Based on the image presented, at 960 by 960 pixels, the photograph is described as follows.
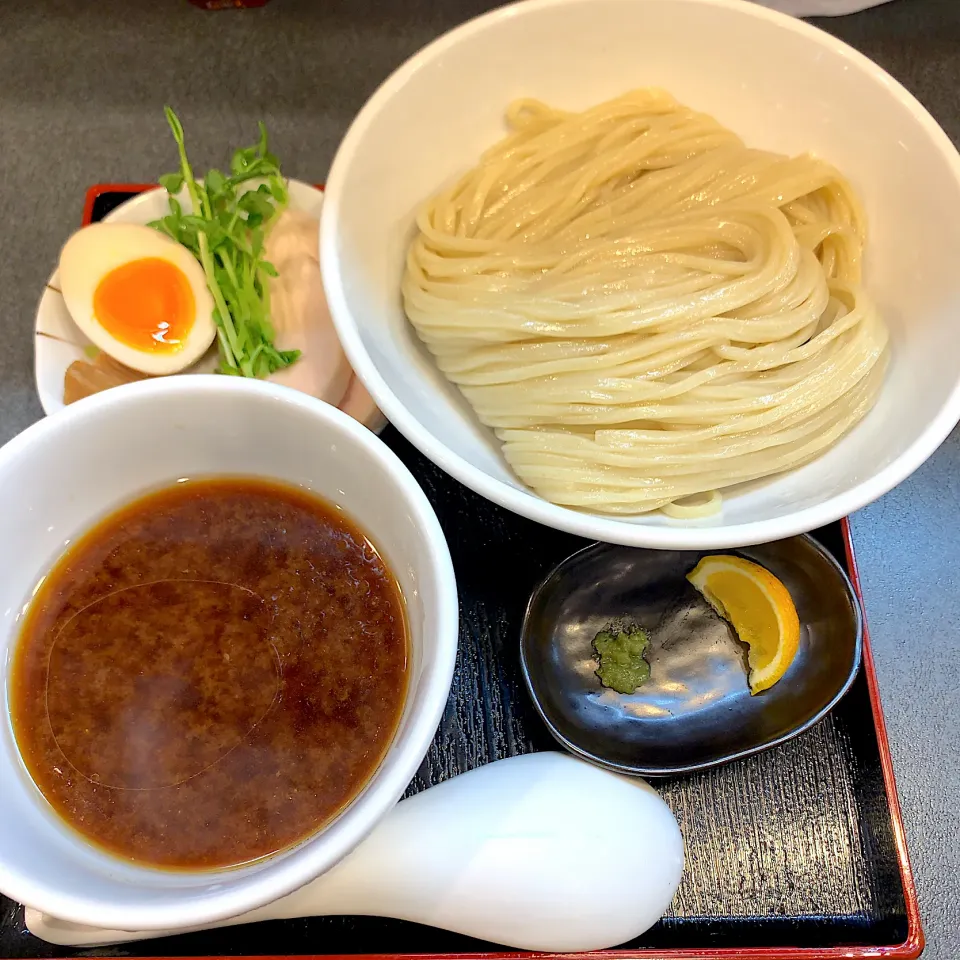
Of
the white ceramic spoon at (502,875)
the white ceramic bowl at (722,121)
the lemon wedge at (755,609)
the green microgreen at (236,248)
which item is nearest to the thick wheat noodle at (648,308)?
the white ceramic bowl at (722,121)

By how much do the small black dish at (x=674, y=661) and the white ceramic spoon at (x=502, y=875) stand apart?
131 mm

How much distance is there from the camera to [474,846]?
1.15 m

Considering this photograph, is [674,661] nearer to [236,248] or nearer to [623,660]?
[623,660]

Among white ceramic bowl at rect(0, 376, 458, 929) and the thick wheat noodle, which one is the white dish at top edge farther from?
white ceramic bowl at rect(0, 376, 458, 929)

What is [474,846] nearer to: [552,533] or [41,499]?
[552,533]

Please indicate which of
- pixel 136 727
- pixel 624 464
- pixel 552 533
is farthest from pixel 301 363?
pixel 136 727

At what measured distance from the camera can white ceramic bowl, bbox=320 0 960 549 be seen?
123 cm

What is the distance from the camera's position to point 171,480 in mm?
1098

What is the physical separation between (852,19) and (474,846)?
2434mm

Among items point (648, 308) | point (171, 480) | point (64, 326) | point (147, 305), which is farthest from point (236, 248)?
point (648, 308)

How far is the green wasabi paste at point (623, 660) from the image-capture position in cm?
134

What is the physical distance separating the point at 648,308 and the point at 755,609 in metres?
0.57

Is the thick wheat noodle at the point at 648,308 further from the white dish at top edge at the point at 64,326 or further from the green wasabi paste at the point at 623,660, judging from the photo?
the white dish at top edge at the point at 64,326

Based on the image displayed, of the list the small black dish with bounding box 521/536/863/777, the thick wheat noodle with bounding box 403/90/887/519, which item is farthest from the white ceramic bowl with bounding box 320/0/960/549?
the small black dish with bounding box 521/536/863/777
